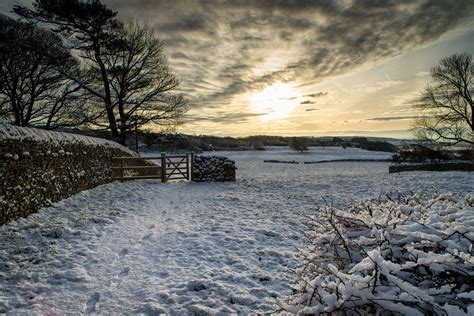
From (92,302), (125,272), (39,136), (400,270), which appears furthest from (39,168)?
(400,270)

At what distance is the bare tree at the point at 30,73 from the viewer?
11992 mm

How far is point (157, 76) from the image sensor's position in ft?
63.4

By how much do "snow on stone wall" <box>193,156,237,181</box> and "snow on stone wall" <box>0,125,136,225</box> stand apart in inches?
211

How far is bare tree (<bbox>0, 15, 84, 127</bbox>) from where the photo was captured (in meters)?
12.0

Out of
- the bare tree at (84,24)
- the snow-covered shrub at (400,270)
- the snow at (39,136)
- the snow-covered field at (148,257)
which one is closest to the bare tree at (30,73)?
the bare tree at (84,24)

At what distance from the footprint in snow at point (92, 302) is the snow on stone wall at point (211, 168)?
11.0 metres

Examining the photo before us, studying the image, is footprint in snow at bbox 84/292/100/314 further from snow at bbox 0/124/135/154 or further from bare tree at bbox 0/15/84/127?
bare tree at bbox 0/15/84/127

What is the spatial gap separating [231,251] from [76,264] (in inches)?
112

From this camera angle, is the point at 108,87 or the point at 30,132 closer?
the point at 30,132

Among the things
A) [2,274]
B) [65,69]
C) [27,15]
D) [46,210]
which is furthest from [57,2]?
[2,274]

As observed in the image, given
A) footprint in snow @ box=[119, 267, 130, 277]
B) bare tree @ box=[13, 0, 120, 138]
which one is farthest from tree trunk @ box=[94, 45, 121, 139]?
footprint in snow @ box=[119, 267, 130, 277]

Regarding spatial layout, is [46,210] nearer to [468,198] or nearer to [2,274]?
[2,274]

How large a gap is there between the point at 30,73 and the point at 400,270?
58.5 feet

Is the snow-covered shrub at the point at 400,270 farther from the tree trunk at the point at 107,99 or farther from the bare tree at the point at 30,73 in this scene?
the tree trunk at the point at 107,99
